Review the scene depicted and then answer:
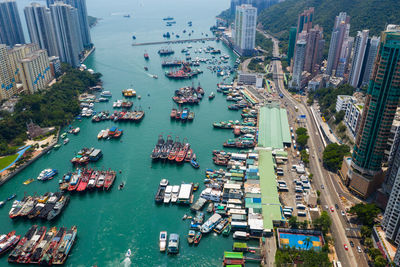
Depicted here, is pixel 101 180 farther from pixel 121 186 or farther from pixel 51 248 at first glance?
pixel 51 248

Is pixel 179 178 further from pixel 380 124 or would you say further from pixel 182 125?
pixel 380 124

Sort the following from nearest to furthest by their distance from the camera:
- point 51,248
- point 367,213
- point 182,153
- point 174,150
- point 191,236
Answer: point 51,248 → point 367,213 → point 191,236 → point 182,153 → point 174,150

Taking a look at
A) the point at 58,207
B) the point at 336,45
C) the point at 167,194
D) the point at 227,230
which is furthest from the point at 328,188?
the point at 336,45

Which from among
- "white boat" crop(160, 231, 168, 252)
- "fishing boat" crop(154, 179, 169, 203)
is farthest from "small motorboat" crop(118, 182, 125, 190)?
"white boat" crop(160, 231, 168, 252)

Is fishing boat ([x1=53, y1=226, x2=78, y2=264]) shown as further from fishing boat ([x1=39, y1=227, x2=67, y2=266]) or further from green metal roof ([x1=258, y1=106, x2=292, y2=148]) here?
green metal roof ([x1=258, y1=106, x2=292, y2=148])

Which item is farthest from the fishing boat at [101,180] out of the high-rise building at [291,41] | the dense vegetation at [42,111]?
the high-rise building at [291,41]

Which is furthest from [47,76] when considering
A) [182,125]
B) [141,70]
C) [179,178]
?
[179,178]
